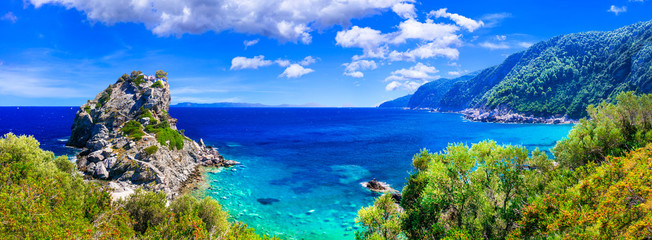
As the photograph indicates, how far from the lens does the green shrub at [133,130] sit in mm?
55838

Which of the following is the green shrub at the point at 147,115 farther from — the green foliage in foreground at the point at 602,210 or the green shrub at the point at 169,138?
the green foliage in foreground at the point at 602,210

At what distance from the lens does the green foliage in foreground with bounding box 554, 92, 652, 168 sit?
30297 millimetres

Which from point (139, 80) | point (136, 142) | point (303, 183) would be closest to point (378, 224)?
point (303, 183)

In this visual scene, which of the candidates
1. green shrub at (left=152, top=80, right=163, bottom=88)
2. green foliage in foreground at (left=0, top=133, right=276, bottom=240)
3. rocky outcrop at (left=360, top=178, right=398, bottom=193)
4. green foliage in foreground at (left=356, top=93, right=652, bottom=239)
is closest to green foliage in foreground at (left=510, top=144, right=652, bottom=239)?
green foliage in foreground at (left=356, top=93, right=652, bottom=239)

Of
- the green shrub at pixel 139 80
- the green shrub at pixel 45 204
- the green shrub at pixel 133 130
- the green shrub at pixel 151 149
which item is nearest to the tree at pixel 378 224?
the green shrub at pixel 45 204

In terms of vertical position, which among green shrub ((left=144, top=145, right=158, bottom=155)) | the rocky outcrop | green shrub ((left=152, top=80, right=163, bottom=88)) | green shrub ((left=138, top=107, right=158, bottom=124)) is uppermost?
green shrub ((left=152, top=80, right=163, bottom=88))

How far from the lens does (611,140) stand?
30562 millimetres

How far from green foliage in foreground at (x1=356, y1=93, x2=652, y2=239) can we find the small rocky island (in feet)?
108

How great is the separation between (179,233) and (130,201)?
776cm

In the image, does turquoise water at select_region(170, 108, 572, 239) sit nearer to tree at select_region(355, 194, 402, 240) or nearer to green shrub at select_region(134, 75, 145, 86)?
tree at select_region(355, 194, 402, 240)

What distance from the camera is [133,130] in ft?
197

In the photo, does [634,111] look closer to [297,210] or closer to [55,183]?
[297,210]

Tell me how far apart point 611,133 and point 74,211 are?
49.3 meters

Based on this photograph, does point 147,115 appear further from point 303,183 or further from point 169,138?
point 303,183
